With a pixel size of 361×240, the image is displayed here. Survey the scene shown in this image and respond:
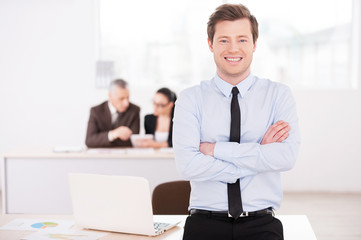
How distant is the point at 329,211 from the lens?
19.4 feet

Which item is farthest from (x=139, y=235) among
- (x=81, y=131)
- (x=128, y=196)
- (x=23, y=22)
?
(x=23, y=22)

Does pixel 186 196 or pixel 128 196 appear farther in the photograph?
pixel 186 196

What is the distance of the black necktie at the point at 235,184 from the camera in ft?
6.88

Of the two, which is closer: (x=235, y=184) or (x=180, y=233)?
(x=235, y=184)

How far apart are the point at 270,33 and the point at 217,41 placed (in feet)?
16.5

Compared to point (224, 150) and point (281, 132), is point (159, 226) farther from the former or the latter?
point (281, 132)

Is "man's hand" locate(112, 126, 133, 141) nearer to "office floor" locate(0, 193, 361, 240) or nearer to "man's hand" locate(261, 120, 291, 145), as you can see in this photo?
"office floor" locate(0, 193, 361, 240)

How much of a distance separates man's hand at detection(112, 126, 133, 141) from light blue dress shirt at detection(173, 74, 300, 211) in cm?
302

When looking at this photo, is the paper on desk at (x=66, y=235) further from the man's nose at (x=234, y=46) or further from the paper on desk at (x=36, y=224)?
the man's nose at (x=234, y=46)

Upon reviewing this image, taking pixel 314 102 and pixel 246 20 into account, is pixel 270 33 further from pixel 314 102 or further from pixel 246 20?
pixel 246 20

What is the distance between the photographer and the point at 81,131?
7031mm

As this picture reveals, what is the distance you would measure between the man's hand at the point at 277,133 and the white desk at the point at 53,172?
2517 mm

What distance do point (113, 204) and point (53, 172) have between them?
2772mm

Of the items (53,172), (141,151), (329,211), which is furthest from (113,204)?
(329,211)
